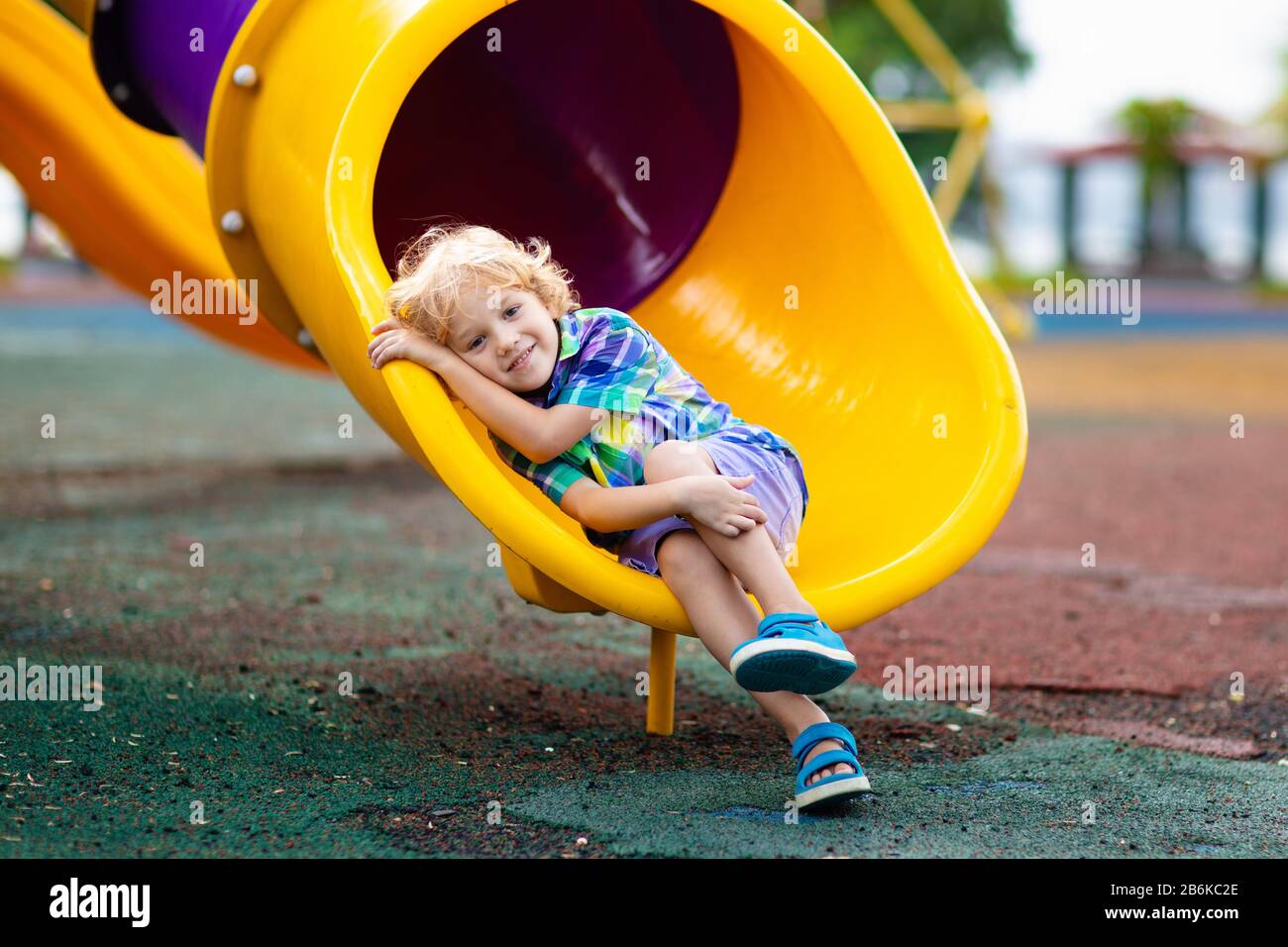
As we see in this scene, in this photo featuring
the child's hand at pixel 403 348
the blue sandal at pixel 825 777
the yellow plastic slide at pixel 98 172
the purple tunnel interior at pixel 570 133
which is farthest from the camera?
the yellow plastic slide at pixel 98 172

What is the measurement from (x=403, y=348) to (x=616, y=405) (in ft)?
1.24

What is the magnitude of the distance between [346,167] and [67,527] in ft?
8.32

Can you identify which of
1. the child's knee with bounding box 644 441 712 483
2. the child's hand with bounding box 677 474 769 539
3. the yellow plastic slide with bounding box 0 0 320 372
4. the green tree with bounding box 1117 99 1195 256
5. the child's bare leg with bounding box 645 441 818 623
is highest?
the green tree with bounding box 1117 99 1195 256

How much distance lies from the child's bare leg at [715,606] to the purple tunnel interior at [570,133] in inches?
54.0

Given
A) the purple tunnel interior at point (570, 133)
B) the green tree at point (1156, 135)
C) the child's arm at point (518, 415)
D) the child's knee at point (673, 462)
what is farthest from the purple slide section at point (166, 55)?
the green tree at point (1156, 135)

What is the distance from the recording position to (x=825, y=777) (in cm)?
237

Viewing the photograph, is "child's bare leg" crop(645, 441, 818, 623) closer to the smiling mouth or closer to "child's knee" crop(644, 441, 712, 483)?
"child's knee" crop(644, 441, 712, 483)

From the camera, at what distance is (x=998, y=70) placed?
27.8 m

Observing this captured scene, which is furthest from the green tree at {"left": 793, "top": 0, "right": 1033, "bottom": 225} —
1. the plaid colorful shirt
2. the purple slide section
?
the plaid colorful shirt

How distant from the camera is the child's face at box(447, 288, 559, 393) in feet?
8.38

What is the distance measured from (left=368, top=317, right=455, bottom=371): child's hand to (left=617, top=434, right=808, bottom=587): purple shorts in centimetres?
45

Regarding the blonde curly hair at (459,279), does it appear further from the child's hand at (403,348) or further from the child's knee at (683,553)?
the child's knee at (683,553)

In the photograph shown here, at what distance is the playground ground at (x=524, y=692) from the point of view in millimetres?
2332

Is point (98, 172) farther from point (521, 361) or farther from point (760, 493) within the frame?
point (760, 493)
